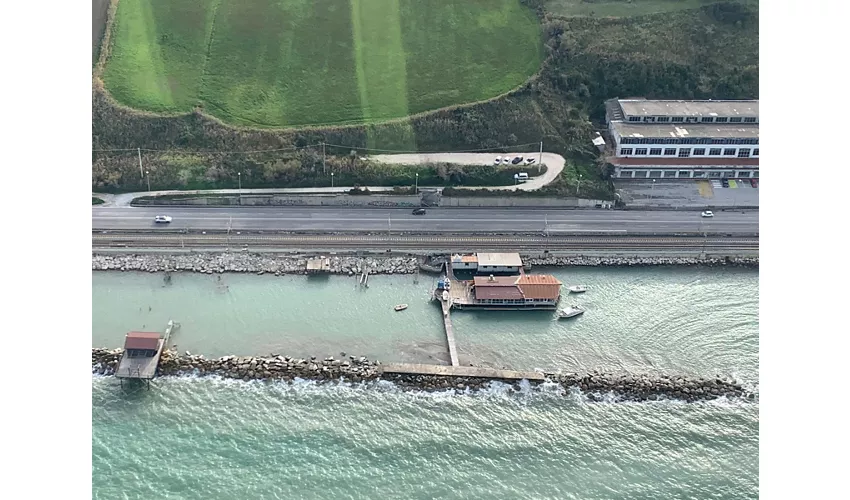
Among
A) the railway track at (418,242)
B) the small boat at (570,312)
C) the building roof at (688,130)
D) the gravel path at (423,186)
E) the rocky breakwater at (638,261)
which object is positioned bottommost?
the small boat at (570,312)

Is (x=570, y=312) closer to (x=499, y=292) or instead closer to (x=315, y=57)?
(x=499, y=292)

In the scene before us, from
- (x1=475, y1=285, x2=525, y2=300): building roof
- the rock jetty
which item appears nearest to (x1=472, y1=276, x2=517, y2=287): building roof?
(x1=475, y1=285, x2=525, y2=300): building roof

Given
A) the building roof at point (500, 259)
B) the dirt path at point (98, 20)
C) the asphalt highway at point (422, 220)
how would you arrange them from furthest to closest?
the dirt path at point (98, 20), the asphalt highway at point (422, 220), the building roof at point (500, 259)

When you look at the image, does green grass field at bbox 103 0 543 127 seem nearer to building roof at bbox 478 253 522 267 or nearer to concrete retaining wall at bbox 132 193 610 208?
concrete retaining wall at bbox 132 193 610 208

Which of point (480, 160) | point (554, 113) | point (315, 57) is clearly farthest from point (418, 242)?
point (315, 57)

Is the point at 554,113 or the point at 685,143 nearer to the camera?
the point at 685,143

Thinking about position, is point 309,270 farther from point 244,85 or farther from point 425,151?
point 244,85

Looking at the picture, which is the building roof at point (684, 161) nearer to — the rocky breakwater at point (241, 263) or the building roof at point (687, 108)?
the building roof at point (687, 108)

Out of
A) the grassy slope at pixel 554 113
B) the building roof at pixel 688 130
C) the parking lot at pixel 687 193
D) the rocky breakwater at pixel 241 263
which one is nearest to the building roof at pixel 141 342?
the rocky breakwater at pixel 241 263
